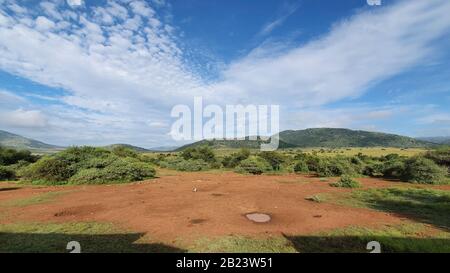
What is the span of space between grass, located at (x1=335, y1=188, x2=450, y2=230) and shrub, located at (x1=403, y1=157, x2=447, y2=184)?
247 inches

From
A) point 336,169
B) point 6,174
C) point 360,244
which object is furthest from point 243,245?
point 6,174

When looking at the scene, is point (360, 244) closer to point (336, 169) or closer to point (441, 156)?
point (336, 169)

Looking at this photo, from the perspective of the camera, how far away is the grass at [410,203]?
8930 mm

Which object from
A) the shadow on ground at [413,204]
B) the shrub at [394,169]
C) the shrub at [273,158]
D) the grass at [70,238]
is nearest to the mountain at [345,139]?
the shrub at [273,158]

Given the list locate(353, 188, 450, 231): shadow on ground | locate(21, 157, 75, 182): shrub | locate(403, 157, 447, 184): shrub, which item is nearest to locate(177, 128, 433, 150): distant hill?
locate(403, 157, 447, 184): shrub

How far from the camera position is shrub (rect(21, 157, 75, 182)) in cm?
1806

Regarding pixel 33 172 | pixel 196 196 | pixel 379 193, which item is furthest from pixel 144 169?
pixel 379 193

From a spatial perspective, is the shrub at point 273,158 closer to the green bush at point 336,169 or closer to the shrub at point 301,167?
the shrub at point 301,167

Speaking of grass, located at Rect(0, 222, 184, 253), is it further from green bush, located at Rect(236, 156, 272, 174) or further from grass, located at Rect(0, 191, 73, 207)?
green bush, located at Rect(236, 156, 272, 174)

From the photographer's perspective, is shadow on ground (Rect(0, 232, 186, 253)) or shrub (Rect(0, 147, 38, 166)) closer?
shadow on ground (Rect(0, 232, 186, 253))
